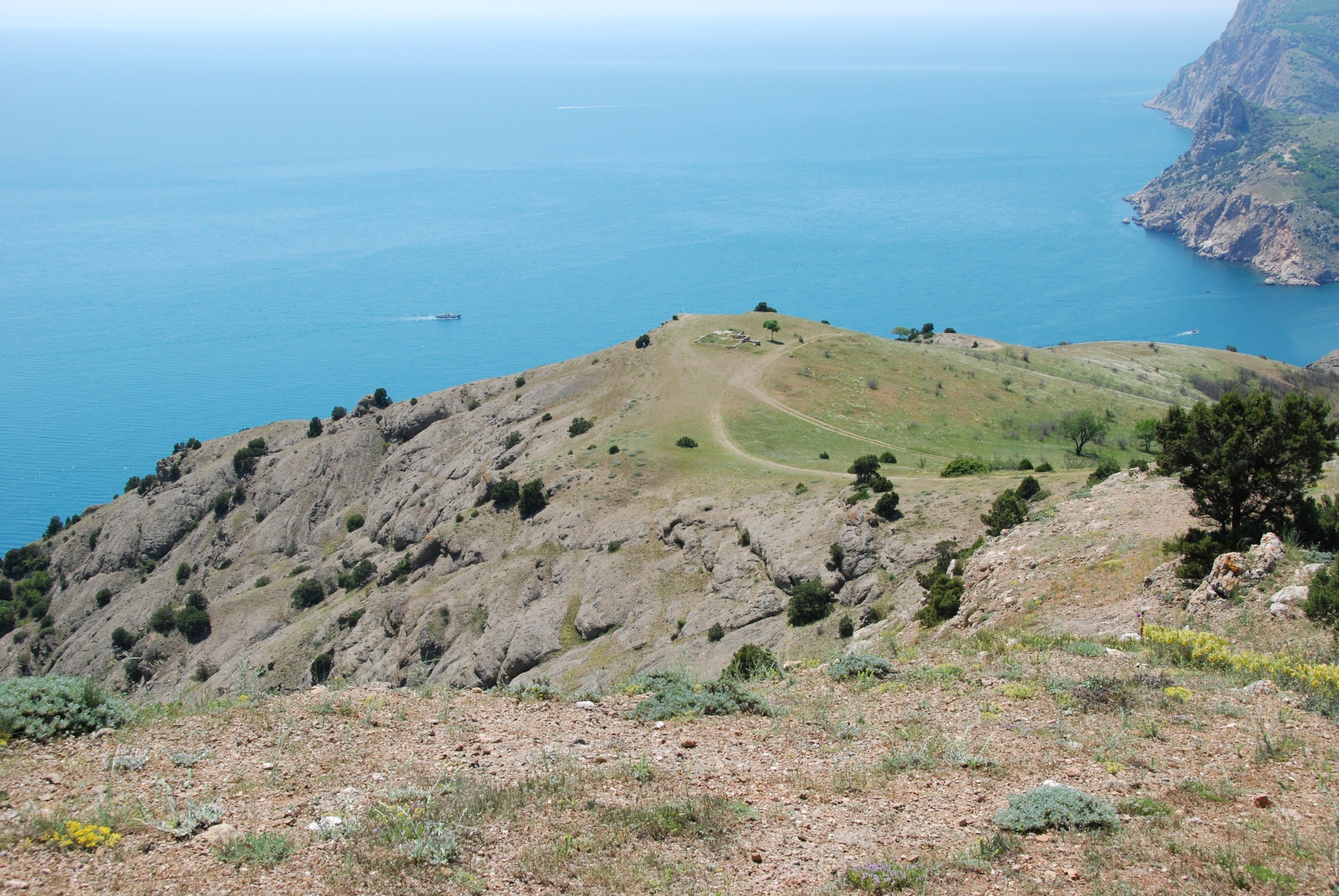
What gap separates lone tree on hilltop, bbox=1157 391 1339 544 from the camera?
20.3 m

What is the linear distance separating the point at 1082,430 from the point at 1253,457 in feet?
139

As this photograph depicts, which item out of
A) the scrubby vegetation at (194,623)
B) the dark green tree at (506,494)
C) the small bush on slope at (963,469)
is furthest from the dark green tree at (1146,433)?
the scrubby vegetation at (194,623)

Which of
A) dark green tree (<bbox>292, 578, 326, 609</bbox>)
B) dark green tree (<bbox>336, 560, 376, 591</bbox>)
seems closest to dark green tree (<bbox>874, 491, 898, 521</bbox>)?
dark green tree (<bbox>336, 560, 376, 591</bbox>)

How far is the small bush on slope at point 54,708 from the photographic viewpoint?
1262cm

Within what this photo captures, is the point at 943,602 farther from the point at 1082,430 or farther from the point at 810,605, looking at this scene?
the point at 1082,430

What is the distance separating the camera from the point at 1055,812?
1070 centimetres

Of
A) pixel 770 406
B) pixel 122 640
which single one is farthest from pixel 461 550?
pixel 122 640

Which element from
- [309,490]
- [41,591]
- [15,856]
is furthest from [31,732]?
[41,591]

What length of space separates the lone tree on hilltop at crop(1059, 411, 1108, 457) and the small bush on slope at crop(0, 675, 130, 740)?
5792 centimetres

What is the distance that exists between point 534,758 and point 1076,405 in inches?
2676

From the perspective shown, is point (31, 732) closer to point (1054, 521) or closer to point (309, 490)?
point (1054, 521)

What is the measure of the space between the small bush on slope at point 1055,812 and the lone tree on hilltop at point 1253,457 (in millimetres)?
12920

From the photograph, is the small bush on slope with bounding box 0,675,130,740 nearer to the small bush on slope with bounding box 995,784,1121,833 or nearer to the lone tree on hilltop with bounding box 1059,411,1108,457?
the small bush on slope with bounding box 995,784,1121,833

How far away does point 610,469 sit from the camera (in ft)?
185
